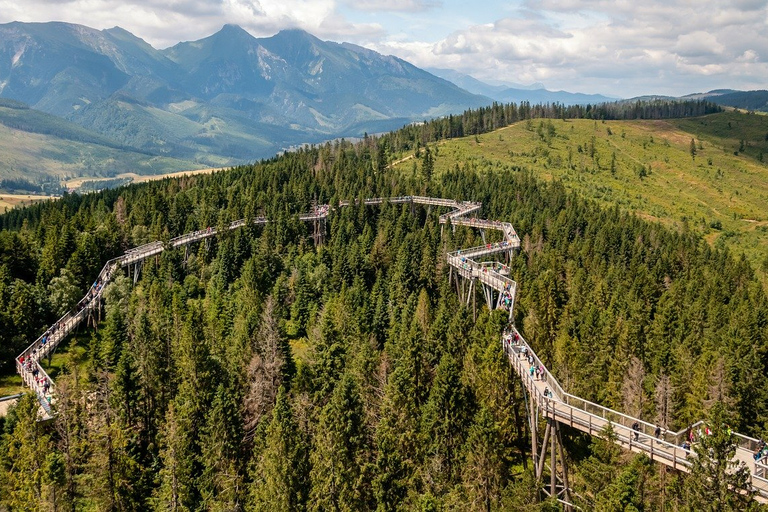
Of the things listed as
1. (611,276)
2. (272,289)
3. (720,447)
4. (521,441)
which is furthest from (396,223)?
(720,447)

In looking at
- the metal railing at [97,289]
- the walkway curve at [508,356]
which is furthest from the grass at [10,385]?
the walkway curve at [508,356]

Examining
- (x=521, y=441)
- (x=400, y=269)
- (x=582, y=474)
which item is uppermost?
(x=400, y=269)

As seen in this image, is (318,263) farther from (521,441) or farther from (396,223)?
(521,441)

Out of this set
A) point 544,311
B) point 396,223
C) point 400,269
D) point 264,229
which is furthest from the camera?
point 396,223

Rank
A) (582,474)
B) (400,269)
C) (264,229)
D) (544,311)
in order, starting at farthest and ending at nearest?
(264,229), (400,269), (544,311), (582,474)

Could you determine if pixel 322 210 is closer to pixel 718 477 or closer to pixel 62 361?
pixel 62 361

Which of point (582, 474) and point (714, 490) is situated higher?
point (714, 490)

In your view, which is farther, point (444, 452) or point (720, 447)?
point (444, 452)
